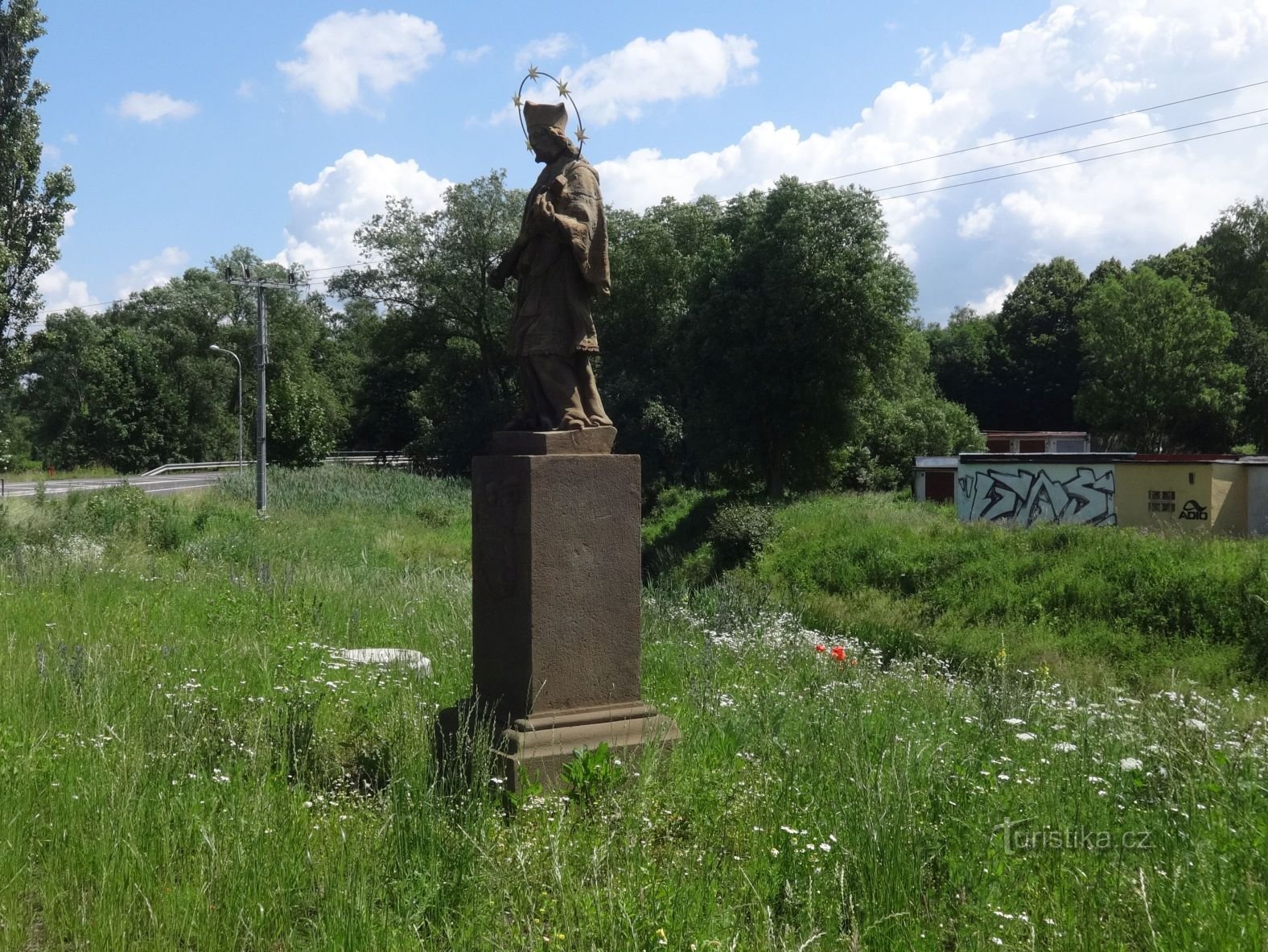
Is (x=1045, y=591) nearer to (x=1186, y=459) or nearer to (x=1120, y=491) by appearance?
(x=1120, y=491)

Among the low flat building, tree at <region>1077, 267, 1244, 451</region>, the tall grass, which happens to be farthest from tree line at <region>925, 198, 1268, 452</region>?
the tall grass

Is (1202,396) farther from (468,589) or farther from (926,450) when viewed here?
(468,589)

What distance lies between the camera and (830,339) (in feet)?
98.3

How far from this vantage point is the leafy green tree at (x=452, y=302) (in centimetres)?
4550

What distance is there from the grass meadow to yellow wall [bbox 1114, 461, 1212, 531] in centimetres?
1612

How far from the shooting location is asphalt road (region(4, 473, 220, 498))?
3256 cm

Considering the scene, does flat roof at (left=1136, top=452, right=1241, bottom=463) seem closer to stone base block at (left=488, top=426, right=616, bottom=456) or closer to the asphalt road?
stone base block at (left=488, top=426, right=616, bottom=456)

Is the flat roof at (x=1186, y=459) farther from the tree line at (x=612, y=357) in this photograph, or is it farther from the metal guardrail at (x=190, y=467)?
the metal guardrail at (x=190, y=467)

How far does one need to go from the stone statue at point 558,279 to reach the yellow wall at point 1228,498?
71.0 ft

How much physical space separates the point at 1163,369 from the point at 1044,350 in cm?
1352

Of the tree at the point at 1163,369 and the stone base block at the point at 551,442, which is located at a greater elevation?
the tree at the point at 1163,369

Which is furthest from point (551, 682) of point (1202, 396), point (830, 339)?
point (1202, 396)

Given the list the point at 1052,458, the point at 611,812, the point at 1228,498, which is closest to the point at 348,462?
the point at 1052,458

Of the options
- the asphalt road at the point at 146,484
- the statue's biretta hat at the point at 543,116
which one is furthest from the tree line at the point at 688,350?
the statue's biretta hat at the point at 543,116
